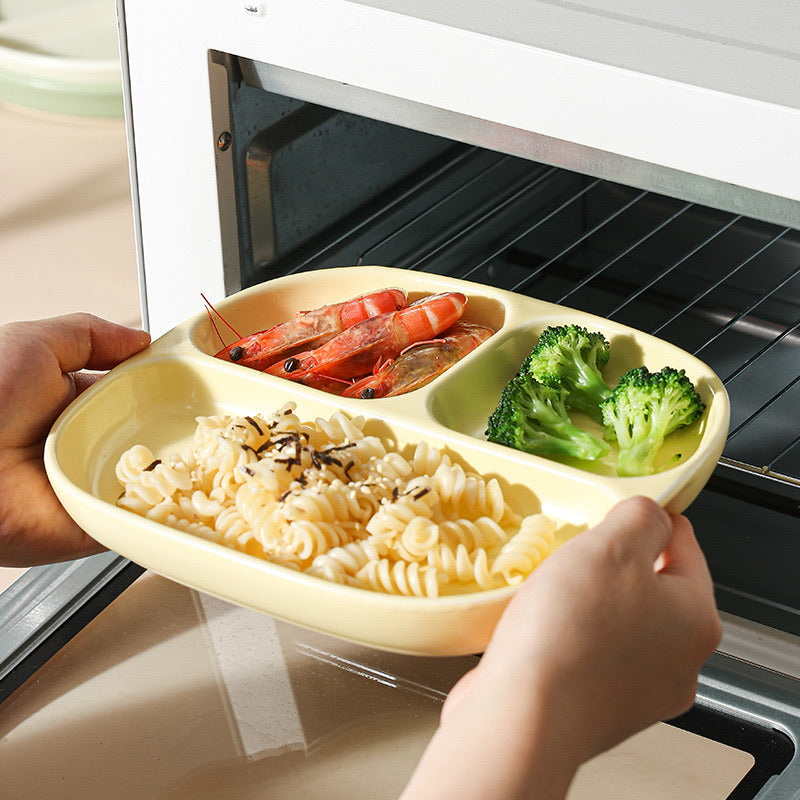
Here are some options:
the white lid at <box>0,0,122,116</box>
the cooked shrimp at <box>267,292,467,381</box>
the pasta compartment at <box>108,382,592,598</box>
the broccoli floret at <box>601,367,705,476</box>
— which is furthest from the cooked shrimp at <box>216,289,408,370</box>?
the white lid at <box>0,0,122,116</box>

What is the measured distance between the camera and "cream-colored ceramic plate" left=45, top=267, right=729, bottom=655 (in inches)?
31.9

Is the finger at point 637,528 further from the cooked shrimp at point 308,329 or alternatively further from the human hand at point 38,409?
the human hand at point 38,409

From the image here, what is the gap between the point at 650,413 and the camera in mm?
943

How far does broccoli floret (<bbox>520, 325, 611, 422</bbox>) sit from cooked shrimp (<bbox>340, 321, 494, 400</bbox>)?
0.07 metres

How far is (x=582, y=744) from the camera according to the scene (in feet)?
2.43

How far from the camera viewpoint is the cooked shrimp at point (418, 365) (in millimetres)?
1086

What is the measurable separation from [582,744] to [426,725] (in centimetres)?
29

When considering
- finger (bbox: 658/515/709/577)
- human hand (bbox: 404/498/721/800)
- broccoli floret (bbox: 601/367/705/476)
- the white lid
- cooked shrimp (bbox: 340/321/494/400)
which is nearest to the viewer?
human hand (bbox: 404/498/721/800)

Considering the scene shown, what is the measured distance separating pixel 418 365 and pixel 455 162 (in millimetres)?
506

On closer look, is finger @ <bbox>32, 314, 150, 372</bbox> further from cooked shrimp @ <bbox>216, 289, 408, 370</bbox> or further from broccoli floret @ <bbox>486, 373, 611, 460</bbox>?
broccoli floret @ <bbox>486, 373, 611, 460</bbox>

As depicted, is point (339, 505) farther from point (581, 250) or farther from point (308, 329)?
point (581, 250)

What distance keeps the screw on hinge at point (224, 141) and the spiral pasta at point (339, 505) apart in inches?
12.7

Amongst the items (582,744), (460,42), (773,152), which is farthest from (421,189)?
(582,744)

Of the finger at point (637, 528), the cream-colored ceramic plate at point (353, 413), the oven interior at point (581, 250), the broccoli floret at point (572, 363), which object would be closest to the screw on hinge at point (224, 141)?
the oven interior at point (581, 250)
